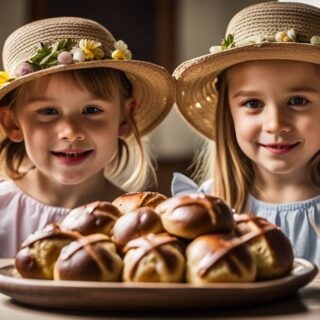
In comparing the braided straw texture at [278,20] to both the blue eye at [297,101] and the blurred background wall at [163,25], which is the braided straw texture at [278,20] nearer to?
the blue eye at [297,101]

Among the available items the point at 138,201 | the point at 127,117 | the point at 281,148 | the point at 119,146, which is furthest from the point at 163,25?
the point at 138,201

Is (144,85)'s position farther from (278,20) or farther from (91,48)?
(278,20)

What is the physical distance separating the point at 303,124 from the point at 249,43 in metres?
0.20

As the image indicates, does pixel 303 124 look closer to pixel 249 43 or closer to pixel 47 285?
pixel 249 43

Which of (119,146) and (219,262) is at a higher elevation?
(119,146)

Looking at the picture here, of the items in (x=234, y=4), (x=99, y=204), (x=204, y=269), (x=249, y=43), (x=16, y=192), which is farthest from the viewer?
(x=234, y=4)

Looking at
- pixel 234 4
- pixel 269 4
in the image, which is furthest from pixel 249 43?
pixel 234 4

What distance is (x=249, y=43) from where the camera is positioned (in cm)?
157

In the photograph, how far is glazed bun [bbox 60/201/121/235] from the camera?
84 centimetres

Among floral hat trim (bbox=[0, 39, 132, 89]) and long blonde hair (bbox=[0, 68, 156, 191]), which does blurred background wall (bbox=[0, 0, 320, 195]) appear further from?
floral hat trim (bbox=[0, 39, 132, 89])

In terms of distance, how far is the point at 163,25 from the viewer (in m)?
4.65

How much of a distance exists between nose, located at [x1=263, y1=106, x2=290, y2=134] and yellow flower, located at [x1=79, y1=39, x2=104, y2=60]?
1.22ft

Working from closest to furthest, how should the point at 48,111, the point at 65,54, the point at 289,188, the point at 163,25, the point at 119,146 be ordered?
the point at 65,54
the point at 48,111
the point at 289,188
the point at 119,146
the point at 163,25

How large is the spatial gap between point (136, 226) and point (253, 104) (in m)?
0.88
